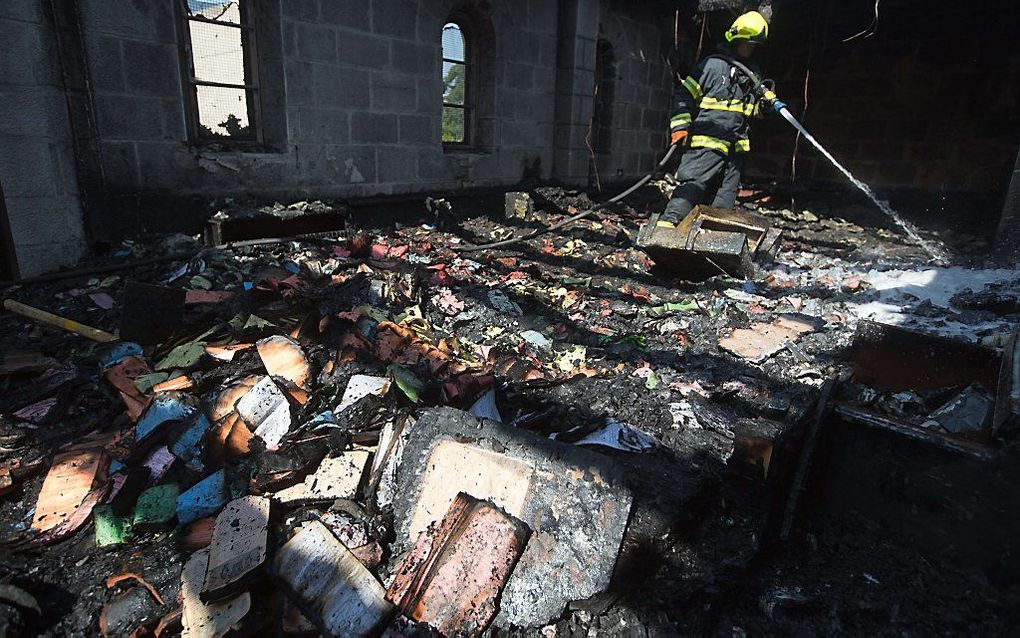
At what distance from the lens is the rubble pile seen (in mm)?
1667

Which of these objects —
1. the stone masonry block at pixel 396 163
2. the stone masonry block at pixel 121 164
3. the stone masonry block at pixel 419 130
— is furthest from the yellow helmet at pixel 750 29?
the stone masonry block at pixel 121 164

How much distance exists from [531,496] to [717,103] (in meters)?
4.76

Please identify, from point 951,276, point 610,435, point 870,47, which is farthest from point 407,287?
point 870,47

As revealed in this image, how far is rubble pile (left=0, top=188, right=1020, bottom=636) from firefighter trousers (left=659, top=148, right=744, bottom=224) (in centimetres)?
171

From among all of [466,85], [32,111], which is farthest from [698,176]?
[32,111]

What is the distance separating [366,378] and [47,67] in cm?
333

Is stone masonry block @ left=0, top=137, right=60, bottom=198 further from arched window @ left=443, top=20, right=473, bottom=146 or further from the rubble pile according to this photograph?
arched window @ left=443, top=20, right=473, bottom=146

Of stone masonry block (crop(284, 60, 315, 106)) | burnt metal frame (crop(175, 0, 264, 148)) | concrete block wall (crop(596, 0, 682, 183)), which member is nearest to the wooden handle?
burnt metal frame (crop(175, 0, 264, 148))

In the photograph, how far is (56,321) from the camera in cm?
312

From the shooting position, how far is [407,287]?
152 inches

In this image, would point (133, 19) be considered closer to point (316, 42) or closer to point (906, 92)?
point (316, 42)

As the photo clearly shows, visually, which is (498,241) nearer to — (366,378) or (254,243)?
(254,243)

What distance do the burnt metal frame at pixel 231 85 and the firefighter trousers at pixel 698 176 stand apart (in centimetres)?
406

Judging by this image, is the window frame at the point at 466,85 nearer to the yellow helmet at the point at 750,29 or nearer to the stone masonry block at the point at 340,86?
the stone masonry block at the point at 340,86
